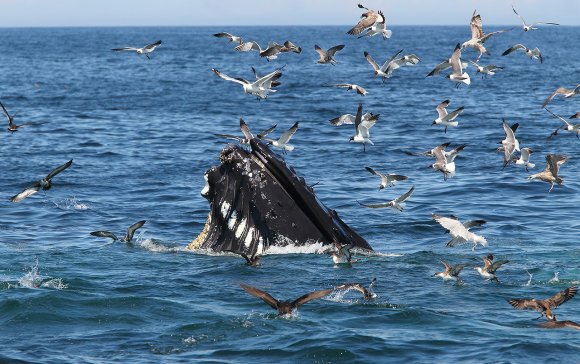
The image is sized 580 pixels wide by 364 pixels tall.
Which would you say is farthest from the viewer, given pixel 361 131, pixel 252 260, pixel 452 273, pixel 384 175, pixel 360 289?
pixel 361 131

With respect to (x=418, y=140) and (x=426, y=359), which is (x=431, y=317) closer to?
(x=426, y=359)

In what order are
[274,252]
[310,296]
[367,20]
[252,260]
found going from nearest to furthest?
1. [310,296]
2. [252,260]
3. [274,252]
4. [367,20]

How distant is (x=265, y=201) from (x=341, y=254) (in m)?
1.25

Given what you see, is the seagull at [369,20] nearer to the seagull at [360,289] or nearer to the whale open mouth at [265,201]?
the whale open mouth at [265,201]

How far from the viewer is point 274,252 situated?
1574cm

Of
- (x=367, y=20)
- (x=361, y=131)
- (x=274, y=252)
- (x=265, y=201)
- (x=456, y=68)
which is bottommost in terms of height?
(x=274, y=252)

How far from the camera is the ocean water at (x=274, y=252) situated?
12055mm

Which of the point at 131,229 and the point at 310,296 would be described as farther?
the point at 131,229

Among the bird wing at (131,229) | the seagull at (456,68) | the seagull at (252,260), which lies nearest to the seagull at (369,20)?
→ the seagull at (456,68)

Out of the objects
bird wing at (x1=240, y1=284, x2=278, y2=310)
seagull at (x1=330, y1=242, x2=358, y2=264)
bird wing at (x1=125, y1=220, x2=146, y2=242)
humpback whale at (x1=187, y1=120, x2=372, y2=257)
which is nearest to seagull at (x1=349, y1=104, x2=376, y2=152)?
bird wing at (x1=125, y1=220, x2=146, y2=242)

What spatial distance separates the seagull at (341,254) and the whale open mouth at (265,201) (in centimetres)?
19

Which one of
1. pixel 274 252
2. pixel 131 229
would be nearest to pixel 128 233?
pixel 131 229

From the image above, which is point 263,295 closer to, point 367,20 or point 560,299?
point 560,299

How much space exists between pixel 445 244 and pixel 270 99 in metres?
34.7
